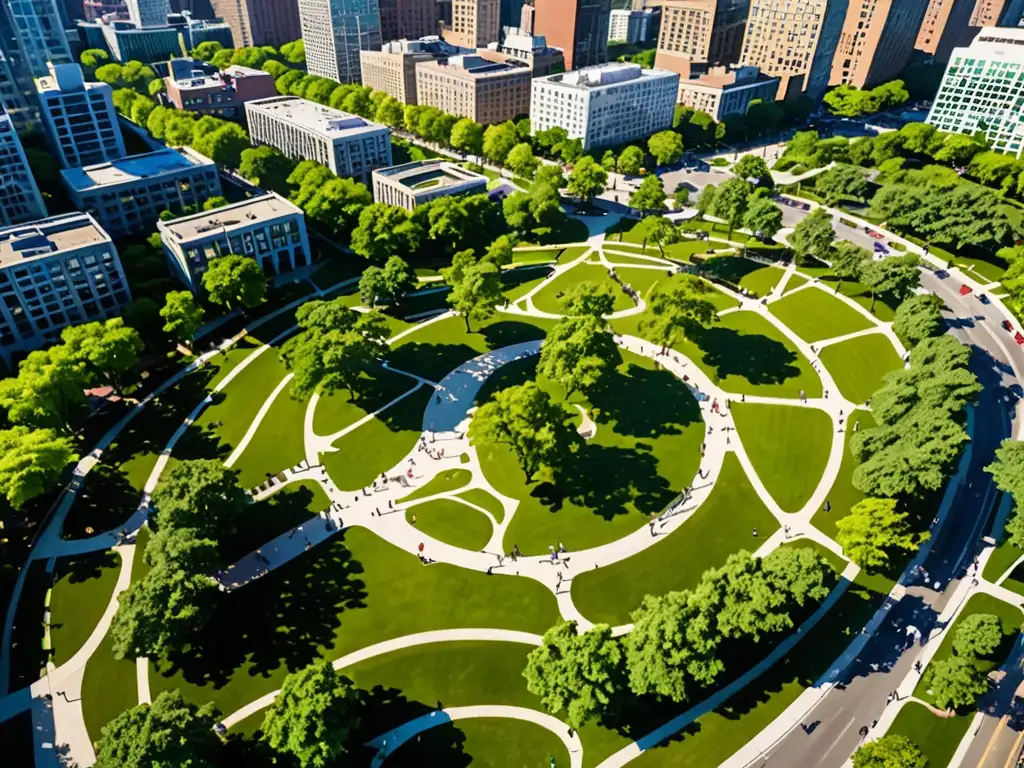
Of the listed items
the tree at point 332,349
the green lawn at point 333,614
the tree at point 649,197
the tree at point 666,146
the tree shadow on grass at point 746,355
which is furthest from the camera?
the tree at point 666,146

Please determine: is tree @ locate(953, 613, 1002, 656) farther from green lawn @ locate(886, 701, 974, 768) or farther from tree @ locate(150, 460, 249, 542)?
tree @ locate(150, 460, 249, 542)

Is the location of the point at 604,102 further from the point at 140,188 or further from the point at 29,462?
the point at 29,462

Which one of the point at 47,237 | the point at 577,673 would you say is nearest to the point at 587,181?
the point at 47,237

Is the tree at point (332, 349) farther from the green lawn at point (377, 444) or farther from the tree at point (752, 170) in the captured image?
the tree at point (752, 170)

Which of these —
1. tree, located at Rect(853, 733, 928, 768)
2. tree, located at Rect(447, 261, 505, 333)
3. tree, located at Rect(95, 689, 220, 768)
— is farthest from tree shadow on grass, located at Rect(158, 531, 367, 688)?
tree, located at Rect(853, 733, 928, 768)

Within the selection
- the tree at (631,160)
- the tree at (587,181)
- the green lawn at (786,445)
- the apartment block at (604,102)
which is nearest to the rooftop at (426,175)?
the tree at (587,181)

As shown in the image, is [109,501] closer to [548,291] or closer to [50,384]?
[50,384]
